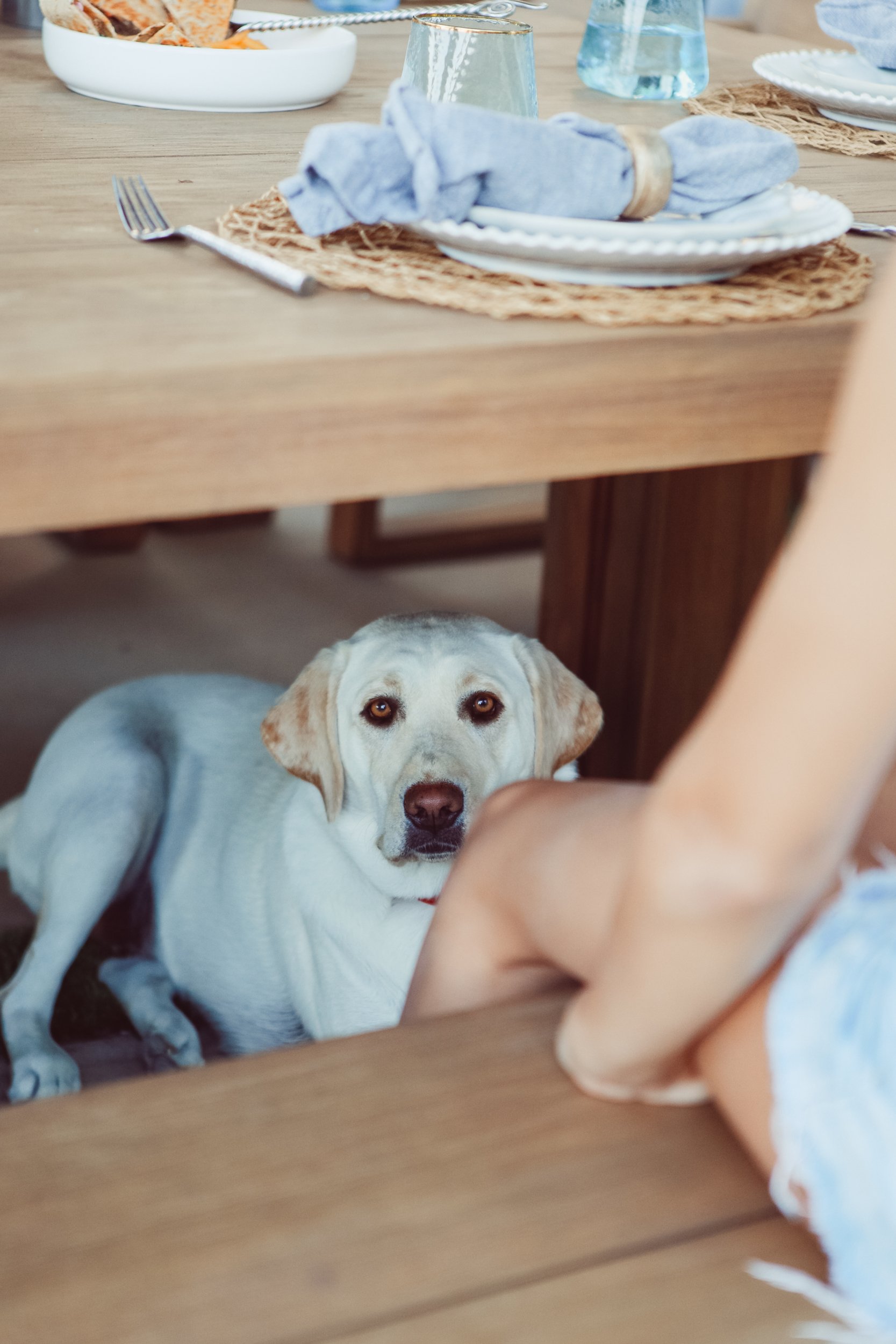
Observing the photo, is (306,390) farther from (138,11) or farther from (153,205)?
(138,11)

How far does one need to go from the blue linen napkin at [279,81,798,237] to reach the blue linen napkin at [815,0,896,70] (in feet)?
2.25

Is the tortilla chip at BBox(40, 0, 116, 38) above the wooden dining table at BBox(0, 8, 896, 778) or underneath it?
above

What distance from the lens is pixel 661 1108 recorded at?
27.4 inches

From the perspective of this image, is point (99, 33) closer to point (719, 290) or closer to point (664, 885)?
point (719, 290)

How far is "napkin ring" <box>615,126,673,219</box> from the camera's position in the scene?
0.95 meters

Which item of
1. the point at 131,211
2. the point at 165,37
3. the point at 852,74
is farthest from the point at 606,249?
the point at 852,74

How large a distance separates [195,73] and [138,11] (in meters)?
0.16

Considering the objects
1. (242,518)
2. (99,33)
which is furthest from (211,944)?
(242,518)

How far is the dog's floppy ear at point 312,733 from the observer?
1484mm

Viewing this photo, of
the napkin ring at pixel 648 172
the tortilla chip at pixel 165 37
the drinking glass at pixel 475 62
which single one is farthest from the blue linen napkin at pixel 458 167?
the tortilla chip at pixel 165 37

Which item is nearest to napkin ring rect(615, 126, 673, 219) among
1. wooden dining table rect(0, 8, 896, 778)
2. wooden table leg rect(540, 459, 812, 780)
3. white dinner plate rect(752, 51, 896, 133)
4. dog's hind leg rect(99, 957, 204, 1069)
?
wooden dining table rect(0, 8, 896, 778)

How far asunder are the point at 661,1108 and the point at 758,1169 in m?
0.05

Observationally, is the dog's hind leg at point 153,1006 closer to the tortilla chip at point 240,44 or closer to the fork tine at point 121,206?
the fork tine at point 121,206

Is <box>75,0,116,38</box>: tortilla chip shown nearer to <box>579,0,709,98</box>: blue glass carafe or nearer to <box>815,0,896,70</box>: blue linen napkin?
<box>579,0,709,98</box>: blue glass carafe
